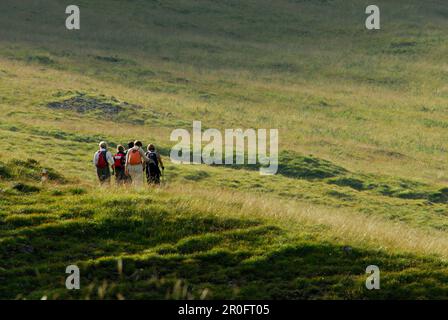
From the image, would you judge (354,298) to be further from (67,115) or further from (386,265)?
(67,115)

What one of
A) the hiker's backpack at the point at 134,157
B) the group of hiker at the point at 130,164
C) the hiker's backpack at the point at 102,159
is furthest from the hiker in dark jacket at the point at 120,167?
the hiker's backpack at the point at 134,157

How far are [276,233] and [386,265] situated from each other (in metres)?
3.46

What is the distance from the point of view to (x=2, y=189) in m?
23.2

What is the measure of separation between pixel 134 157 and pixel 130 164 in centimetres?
32

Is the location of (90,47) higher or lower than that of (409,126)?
higher

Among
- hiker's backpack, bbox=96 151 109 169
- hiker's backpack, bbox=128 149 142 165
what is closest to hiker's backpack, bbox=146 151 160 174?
hiker's backpack, bbox=128 149 142 165

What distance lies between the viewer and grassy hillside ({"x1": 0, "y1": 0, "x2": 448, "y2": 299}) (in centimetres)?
1909

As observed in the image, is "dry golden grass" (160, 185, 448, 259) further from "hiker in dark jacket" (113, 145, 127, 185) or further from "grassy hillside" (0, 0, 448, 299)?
"hiker in dark jacket" (113, 145, 127, 185)

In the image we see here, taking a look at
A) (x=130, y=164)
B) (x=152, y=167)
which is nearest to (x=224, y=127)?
(x=152, y=167)

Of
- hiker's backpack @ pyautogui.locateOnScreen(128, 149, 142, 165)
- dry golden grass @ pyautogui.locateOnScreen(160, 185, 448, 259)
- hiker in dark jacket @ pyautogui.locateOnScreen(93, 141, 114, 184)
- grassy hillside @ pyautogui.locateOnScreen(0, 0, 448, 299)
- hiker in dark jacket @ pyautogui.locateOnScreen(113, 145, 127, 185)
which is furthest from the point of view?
hiker in dark jacket @ pyautogui.locateOnScreen(113, 145, 127, 185)

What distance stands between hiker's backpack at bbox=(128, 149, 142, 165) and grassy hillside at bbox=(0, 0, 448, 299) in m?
1.69

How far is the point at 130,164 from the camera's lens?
26766 millimetres

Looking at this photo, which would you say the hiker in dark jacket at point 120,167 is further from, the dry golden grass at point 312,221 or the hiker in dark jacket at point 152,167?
A: the dry golden grass at point 312,221

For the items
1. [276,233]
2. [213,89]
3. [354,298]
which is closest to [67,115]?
[213,89]
